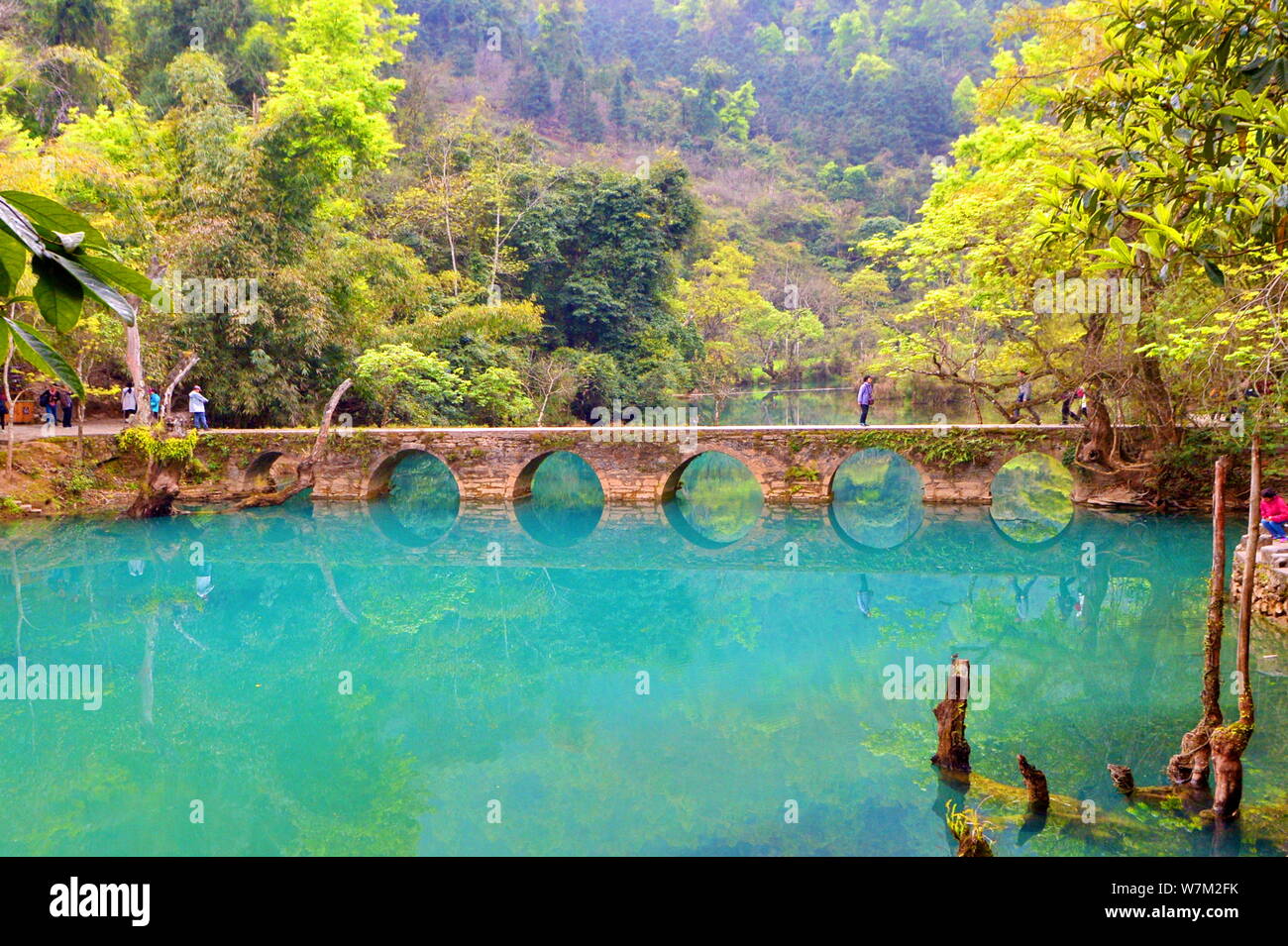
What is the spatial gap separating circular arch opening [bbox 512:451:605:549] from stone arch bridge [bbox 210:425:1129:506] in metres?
0.24

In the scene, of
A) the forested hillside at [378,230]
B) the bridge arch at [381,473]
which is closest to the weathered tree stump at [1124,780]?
the bridge arch at [381,473]

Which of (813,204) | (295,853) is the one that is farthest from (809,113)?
(295,853)

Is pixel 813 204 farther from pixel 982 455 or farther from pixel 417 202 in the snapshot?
pixel 982 455

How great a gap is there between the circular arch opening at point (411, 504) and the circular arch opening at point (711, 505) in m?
4.80

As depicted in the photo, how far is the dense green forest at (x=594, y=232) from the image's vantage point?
3.87 meters

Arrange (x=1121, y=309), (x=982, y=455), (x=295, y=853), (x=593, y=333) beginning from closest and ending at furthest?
(x=295, y=853) → (x=1121, y=309) → (x=982, y=455) → (x=593, y=333)

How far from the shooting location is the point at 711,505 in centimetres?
2145

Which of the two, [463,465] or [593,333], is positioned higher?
[593,333]

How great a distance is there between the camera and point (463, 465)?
19.9 m

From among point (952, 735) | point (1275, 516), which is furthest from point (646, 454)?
point (952, 735)

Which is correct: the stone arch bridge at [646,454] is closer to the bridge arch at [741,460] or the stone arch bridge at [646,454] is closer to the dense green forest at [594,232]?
the bridge arch at [741,460]

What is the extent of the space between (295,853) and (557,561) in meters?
9.66

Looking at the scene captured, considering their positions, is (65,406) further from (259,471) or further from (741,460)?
(741,460)

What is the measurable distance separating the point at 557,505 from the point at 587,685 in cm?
1176
